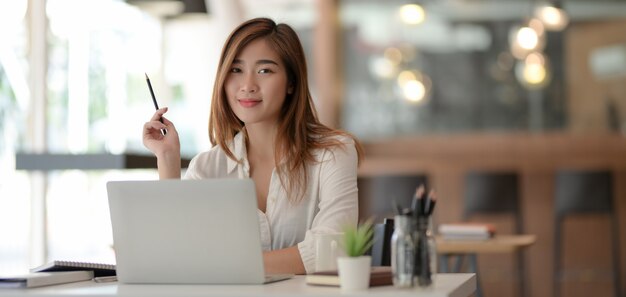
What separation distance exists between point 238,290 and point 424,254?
351 millimetres

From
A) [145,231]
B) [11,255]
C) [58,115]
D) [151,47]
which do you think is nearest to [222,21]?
[151,47]

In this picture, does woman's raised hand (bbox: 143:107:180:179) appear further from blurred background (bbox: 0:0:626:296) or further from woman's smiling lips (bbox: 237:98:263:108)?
blurred background (bbox: 0:0:626:296)

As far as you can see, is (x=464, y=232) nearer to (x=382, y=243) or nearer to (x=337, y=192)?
(x=337, y=192)

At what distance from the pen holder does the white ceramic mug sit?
21cm

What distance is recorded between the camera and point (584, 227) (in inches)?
267

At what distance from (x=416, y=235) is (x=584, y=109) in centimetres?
556

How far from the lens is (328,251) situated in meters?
2.06

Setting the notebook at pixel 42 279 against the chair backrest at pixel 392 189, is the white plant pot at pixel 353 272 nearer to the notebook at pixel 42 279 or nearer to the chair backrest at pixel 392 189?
the notebook at pixel 42 279

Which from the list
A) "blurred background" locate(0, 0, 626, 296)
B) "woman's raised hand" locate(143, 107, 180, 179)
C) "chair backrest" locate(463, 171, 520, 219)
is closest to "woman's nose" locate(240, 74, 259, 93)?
"woman's raised hand" locate(143, 107, 180, 179)

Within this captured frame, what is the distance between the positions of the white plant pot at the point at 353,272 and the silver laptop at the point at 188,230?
0.19m

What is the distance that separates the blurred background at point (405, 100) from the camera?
596cm

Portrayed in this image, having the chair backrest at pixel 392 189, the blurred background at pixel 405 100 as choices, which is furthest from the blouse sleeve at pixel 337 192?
the chair backrest at pixel 392 189

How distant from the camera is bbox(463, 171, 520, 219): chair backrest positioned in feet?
21.3

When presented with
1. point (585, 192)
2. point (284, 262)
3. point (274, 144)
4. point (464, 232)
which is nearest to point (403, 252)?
point (284, 262)
